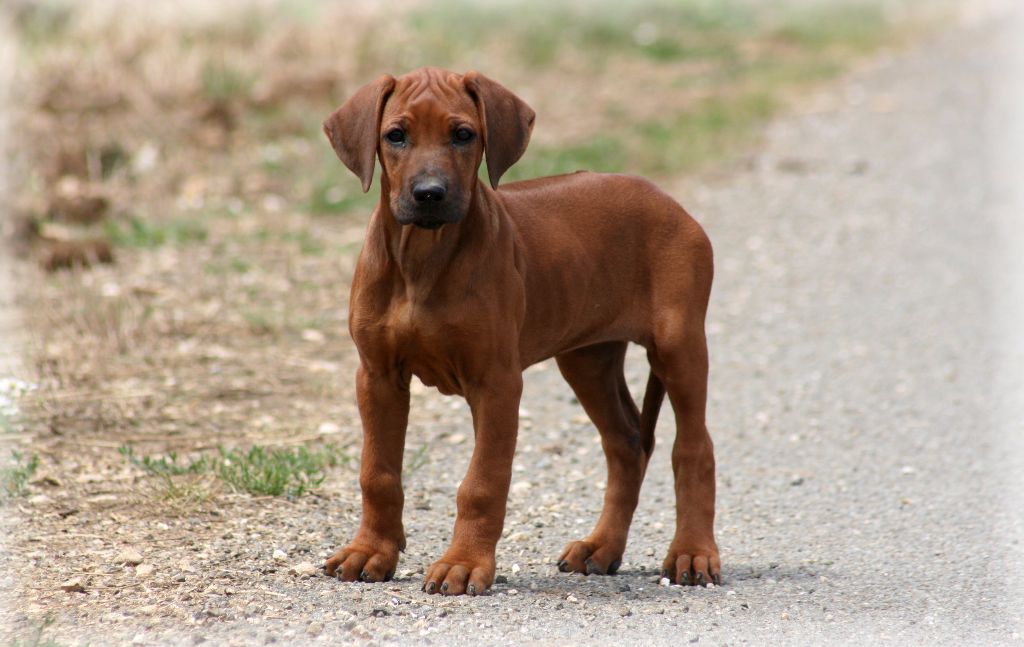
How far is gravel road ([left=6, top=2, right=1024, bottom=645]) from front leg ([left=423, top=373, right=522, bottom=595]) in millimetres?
115

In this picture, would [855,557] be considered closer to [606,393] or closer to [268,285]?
[606,393]

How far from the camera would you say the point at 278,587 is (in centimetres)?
497

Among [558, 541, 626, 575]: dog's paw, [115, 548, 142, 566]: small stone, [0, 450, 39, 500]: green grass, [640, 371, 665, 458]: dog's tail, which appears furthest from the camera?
[0, 450, 39, 500]: green grass

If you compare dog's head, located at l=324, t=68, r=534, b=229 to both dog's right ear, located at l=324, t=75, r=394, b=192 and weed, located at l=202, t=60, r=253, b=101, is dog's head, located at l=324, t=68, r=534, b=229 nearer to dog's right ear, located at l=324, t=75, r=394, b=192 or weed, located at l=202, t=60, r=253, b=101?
dog's right ear, located at l=324, t=75, r=394, b=192

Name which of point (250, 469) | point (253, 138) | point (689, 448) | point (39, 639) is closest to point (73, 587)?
point (39, 639)

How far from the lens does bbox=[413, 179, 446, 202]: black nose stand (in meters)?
4.57

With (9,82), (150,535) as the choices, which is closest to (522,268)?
(150,535)

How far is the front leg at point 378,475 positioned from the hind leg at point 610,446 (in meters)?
0.77

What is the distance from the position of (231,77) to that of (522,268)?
33.3 ft

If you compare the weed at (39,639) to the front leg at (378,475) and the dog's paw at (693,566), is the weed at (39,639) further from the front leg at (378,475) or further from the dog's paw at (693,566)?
the dog's paw at (693,566)

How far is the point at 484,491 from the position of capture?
4852 mm

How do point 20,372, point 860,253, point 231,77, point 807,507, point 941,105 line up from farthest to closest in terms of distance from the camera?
point 941,105 → point 231,77 → point 860,253 → point 20,372 → point 807,507

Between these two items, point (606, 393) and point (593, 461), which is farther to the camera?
point (593, 461)

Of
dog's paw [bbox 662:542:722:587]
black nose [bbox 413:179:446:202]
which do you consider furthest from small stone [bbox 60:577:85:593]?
dog's paw [bbox 662:542:722:587]
